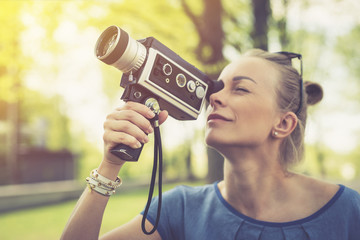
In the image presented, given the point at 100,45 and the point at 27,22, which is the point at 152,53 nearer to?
the point at 100,45

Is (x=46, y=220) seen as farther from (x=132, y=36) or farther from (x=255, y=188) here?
(x=255, y=188)

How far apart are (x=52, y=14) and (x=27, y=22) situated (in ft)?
1.64

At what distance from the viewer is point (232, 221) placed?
1.92m

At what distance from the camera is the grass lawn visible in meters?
6.74

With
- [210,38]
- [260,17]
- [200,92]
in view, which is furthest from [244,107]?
[260,17]

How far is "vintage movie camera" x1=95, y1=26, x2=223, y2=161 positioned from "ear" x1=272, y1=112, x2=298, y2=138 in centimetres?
56

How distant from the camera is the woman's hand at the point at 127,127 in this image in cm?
148

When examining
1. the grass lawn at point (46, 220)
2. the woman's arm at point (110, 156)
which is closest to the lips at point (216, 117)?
the woman's arm at point (110, 156)

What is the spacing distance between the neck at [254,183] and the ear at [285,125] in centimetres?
14

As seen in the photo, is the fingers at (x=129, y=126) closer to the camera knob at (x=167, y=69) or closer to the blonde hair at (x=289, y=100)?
the camera knob at (x=167, y=69)

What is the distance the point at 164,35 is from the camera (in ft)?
19.2

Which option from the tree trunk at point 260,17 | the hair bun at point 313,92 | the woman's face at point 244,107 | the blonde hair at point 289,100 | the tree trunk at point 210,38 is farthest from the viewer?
the tree trunk at point 260,17

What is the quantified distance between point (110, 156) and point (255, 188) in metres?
0.92

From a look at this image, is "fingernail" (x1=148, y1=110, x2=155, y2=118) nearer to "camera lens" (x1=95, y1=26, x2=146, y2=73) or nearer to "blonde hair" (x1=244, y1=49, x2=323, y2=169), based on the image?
"camera lens" (x1=95, y1=26, x2=146, y2=73)
